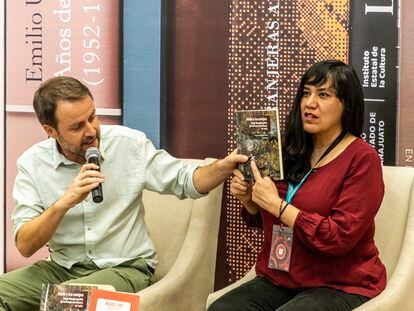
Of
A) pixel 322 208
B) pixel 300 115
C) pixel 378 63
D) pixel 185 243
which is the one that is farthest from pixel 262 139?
pixel 378 63

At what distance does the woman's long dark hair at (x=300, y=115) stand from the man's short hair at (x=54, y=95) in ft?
2.80

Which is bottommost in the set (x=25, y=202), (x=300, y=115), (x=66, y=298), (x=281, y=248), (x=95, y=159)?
(x=66, y=298)

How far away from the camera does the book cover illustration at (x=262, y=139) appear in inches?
108

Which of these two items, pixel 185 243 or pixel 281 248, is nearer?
pixel 281 248

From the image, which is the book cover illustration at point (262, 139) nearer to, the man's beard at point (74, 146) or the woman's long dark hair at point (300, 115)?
the woman's long dark hair at point (300, 115)

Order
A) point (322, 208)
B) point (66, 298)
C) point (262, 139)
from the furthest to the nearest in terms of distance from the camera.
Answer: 1. point (262, 139)
2. point (322, 208)
3. point (66, 298)

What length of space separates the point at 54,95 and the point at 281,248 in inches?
43.0

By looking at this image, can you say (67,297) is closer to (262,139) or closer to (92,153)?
(92,153)

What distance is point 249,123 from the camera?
278 cm

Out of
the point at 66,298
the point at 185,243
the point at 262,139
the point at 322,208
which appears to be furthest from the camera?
the point at 185,243

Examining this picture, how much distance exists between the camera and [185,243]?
3.12m

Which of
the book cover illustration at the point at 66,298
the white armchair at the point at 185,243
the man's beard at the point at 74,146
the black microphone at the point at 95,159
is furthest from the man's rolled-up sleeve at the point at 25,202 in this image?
the white armchair at the point at 185,243

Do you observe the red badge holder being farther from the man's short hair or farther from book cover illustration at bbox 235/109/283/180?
the man's short hair

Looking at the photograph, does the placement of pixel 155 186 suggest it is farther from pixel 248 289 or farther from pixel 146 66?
pixel 146 66
